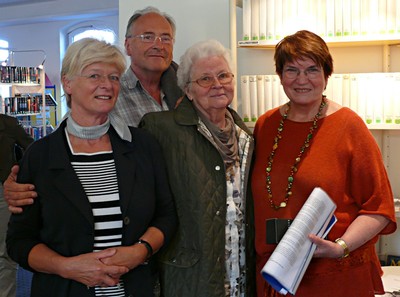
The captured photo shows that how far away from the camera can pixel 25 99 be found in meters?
8.95

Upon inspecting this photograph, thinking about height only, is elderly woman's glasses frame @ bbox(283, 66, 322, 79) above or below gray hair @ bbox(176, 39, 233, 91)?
below

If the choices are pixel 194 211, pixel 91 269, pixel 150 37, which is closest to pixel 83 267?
pixel 91 269

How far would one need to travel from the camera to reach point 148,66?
245 centimetres

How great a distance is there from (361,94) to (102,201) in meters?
1.97

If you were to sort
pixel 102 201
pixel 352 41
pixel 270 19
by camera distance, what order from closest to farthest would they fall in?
pixel 102 201 < pixel 352 41 < pixel 270 19

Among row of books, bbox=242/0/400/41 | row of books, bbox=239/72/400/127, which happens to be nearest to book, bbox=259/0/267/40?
row of books, bbox=242/0/400/41

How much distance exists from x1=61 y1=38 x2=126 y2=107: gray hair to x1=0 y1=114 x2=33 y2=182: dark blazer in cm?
195

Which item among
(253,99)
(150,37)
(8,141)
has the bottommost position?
(8,141)

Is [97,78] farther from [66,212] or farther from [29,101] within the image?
[29,101]

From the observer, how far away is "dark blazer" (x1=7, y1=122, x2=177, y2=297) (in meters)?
1.67

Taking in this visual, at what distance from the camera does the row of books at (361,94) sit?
2.93 meters

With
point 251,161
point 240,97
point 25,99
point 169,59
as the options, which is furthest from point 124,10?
point 25,99

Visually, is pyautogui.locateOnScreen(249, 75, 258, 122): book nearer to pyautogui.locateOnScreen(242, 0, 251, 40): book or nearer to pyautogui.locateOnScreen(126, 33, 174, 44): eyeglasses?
pyautogui.locateOnScreen(242, 0, 251, 40): book

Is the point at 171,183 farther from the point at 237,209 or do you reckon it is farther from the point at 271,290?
the point at 271,290
